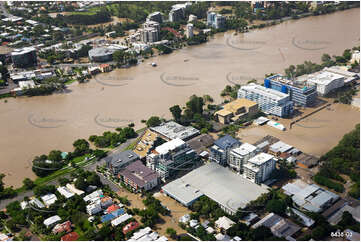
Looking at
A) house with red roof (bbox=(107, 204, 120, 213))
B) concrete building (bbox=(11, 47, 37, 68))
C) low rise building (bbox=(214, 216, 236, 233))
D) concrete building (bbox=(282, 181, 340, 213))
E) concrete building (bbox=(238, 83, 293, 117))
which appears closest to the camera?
low rise building (bbox=(214, 216, 236, 233))

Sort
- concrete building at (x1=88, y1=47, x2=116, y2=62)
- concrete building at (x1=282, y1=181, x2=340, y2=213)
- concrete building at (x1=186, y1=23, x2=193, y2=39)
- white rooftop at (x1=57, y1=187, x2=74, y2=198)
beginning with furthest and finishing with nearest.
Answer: concrete building at (x1=186, y1=23, x2=193, y2=39) < concrete building at (x1=88, y1=47, x2=116, y2=62) < white rooftop at (x1=57, y1=187, x2=74, y2=198) < concrete building at (x1=282, y1=181, x2=340, y2=213)

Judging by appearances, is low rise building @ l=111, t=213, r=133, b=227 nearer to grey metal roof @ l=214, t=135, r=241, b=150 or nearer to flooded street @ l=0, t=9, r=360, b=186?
grey metal roof @ l=214, t=135, r=241, b=150

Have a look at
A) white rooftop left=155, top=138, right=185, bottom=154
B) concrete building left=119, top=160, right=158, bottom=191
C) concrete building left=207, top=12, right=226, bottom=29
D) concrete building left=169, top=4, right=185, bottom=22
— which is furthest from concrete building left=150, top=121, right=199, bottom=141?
concrete building left=169, top=4, right=185, bottom=22

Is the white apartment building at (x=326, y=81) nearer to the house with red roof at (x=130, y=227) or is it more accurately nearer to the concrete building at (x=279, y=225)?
the concrete building at (x=279, y=225)

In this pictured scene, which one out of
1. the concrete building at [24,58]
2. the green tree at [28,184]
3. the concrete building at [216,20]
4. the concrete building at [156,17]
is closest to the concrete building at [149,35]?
the concrete building at [156,17]

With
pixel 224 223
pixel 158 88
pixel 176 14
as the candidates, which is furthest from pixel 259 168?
pixel 176 14

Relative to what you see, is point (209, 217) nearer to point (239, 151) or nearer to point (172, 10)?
point (239, 151)

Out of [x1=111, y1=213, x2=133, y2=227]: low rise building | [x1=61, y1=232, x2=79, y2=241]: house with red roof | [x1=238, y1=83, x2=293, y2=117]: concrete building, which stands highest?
[x1=238, y1=83, x2=293, y2=117]: concrete building

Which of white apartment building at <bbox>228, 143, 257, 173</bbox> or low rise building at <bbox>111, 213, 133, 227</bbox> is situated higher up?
white apartment building at <bbox>228, 143, 257, 173</bbox>
